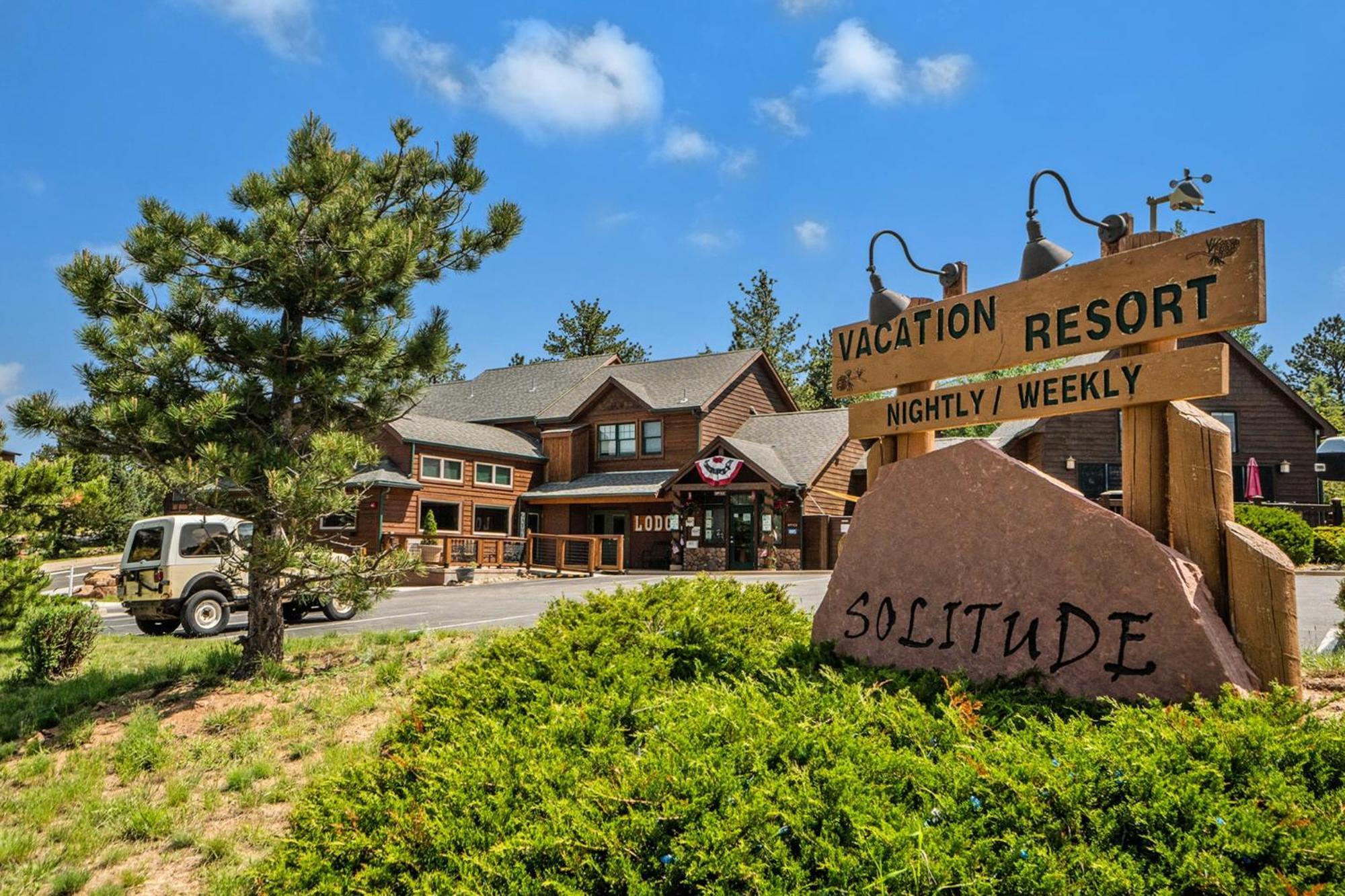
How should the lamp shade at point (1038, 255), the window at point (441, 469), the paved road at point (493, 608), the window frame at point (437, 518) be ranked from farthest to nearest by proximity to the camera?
the window at point (441, 469) → the window frame at point (437, 518) → the paved road at point (493, 608) → the lamp shade at point (1038, 255)

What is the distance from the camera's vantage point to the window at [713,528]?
98.3 feet

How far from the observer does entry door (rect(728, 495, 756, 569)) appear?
96.3ft

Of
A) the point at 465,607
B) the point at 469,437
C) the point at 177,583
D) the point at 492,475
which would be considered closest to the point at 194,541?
the point at 177,583

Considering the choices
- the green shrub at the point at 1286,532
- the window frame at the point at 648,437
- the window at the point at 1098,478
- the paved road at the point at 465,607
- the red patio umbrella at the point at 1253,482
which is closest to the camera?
the paved road at the point at 465,607

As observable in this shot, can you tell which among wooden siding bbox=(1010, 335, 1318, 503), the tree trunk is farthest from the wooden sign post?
wooden siding bbox=(1010, 335, 1318, 503)

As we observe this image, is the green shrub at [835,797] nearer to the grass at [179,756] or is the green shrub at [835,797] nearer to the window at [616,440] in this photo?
the grass at [179,756]

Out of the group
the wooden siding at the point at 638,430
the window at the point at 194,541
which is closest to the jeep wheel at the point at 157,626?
the window at the point at 194,541

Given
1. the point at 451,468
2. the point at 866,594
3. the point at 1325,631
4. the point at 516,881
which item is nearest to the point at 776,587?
the point at 866,594

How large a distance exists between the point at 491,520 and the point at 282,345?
26726 millimetres

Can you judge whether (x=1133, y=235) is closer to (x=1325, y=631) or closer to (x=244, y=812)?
(x=244, y=812)

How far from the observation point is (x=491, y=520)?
35.1m

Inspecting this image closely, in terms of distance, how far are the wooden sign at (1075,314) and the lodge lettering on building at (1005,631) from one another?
1358mm

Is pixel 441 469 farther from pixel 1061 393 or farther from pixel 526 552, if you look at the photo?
pixel 1061 393

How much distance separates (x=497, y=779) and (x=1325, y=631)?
10.8 metres
